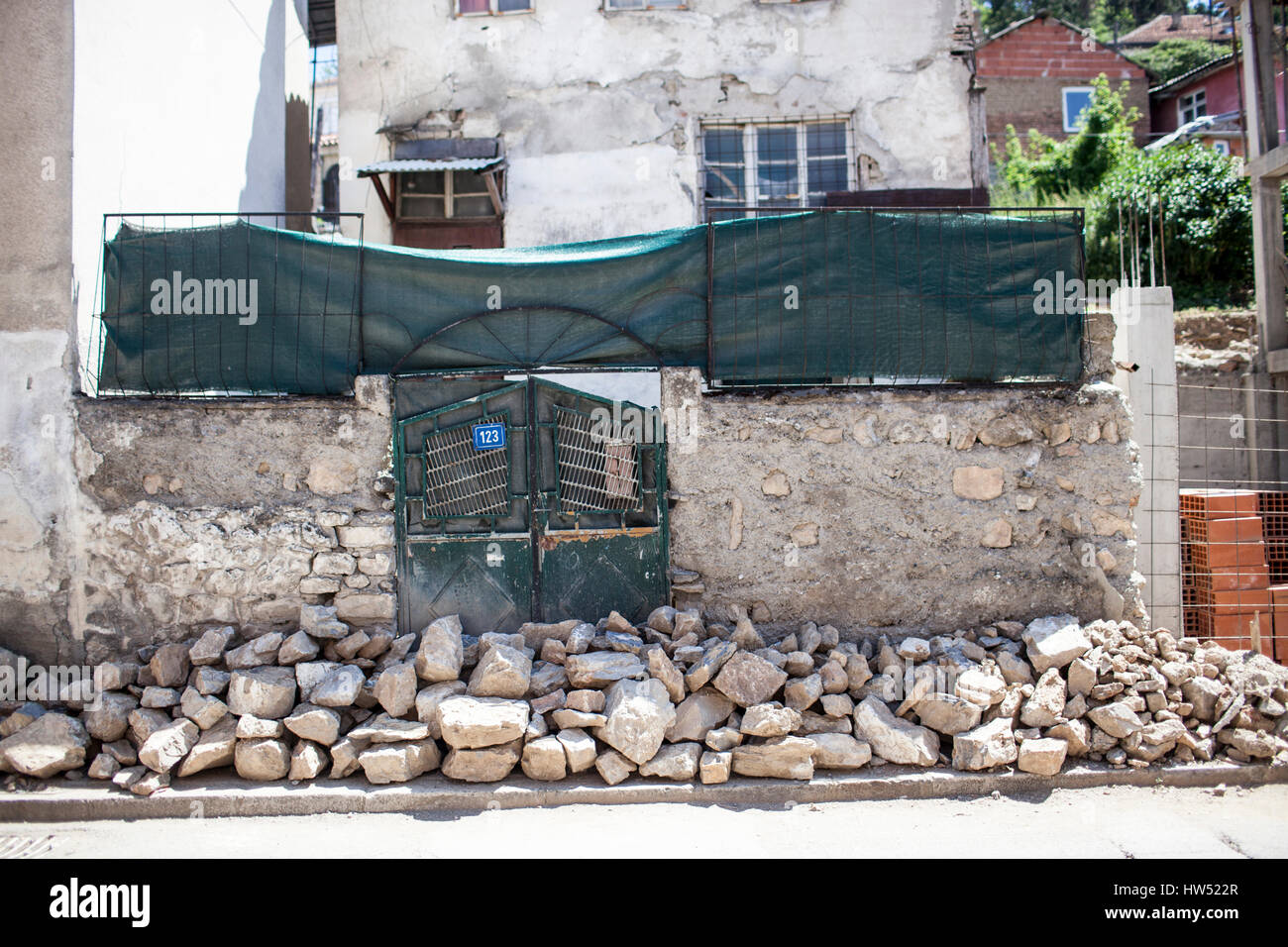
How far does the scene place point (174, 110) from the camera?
7.65 meters

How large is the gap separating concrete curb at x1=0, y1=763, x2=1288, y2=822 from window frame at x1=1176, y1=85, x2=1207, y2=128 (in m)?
23.1

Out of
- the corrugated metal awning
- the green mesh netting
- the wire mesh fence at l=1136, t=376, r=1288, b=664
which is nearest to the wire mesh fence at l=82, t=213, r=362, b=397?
the green mesh netting

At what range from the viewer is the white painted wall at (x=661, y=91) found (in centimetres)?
1019

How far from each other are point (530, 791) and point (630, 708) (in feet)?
2.36

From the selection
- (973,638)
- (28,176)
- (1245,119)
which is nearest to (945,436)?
(973,638)

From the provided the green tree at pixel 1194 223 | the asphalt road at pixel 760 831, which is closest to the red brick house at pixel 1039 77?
the green tree at pixel 1194 223

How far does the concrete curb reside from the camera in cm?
502

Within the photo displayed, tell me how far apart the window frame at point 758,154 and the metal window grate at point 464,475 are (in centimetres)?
521

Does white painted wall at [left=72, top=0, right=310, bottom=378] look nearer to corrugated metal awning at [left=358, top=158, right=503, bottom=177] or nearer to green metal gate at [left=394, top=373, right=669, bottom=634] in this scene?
corrugated metal awning at [left=358, top=158, right=503, bottom=177]

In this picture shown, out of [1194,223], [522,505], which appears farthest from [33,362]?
[1194,223]

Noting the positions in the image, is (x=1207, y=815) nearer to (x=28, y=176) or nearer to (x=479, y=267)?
(x=479, y=267)

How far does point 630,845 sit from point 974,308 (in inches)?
165

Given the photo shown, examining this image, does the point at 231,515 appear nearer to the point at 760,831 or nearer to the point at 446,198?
the point at 760,831

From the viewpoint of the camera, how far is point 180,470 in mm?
6102
